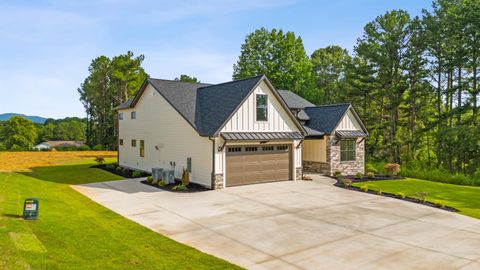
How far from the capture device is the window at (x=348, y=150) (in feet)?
83.0

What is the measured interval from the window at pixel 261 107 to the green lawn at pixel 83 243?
10504 millimetres

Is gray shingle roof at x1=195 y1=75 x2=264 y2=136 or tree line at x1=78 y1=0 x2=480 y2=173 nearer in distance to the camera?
gray shingle roof at x1=195 y1=75 x2=264 y2=136

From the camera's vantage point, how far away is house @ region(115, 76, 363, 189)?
18688 mm

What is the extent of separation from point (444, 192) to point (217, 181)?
1350 cm

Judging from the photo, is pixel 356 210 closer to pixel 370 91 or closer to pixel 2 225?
pixel 2 225

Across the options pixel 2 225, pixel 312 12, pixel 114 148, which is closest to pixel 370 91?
pixel 312 12

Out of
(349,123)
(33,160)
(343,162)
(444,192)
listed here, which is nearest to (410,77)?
(349,123)

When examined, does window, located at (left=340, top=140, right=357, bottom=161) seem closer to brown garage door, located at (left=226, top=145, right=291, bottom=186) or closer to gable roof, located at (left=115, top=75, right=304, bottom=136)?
gable roof, located at (left=115, top=75, right=304, bottom=136)

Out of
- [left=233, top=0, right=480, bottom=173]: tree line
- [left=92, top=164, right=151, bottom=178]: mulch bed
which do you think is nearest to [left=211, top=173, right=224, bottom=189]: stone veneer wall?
[left=92, top=164, right=151, bottom=178]: mulch bed

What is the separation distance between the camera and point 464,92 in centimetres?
3027

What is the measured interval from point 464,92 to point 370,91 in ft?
32.2

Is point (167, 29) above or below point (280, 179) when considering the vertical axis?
above

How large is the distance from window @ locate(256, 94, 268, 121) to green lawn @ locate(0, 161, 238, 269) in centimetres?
1050

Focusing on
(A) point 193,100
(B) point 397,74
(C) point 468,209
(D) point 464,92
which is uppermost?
(B) point 397,74
